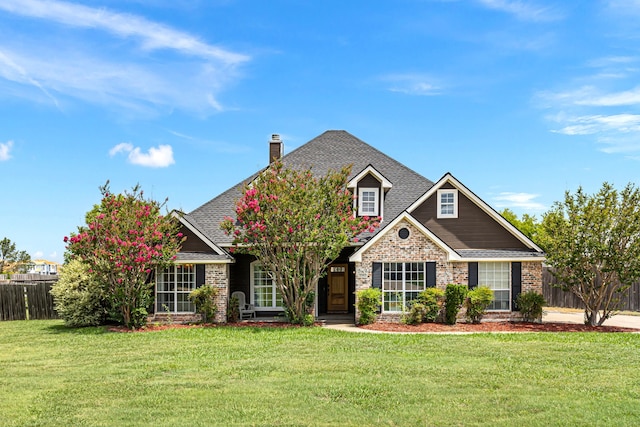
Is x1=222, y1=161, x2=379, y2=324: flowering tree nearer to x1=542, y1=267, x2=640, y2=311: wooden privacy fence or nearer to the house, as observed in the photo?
the house

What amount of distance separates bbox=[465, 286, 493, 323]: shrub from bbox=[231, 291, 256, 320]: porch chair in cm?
830

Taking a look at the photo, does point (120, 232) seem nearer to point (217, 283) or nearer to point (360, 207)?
point (217, 283)

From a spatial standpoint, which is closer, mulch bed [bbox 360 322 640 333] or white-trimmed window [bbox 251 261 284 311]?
mulch bed [bbox 360 322 640 333]

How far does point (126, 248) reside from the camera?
1884 cm

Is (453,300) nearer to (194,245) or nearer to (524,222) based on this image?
(194,245)

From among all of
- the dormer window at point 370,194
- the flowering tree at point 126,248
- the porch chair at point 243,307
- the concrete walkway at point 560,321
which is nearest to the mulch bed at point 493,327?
the concrete walkway at point 560,321

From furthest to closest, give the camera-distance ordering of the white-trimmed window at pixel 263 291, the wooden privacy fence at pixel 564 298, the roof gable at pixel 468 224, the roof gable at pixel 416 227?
the wooden privacy fence at pixel 564 298, the white-trimmed window at pixel 263 291, the roof gable at pixel 468 224, the roof gable at pixel 416 227

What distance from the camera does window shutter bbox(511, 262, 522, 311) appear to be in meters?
21.0

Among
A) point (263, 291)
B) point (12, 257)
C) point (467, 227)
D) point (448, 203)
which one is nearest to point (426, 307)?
point (467, 227)

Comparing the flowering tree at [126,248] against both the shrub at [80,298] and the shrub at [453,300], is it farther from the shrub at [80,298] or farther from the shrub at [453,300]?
the shrub at [453,300]

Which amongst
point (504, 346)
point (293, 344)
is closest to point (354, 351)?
point (293, 344)

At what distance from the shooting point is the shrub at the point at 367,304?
19931mm

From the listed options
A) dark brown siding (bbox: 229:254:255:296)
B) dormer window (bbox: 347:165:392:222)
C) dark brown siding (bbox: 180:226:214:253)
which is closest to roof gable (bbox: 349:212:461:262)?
dormer window (bbox: 347:165:392:222)

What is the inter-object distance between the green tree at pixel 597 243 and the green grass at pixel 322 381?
3539mm
